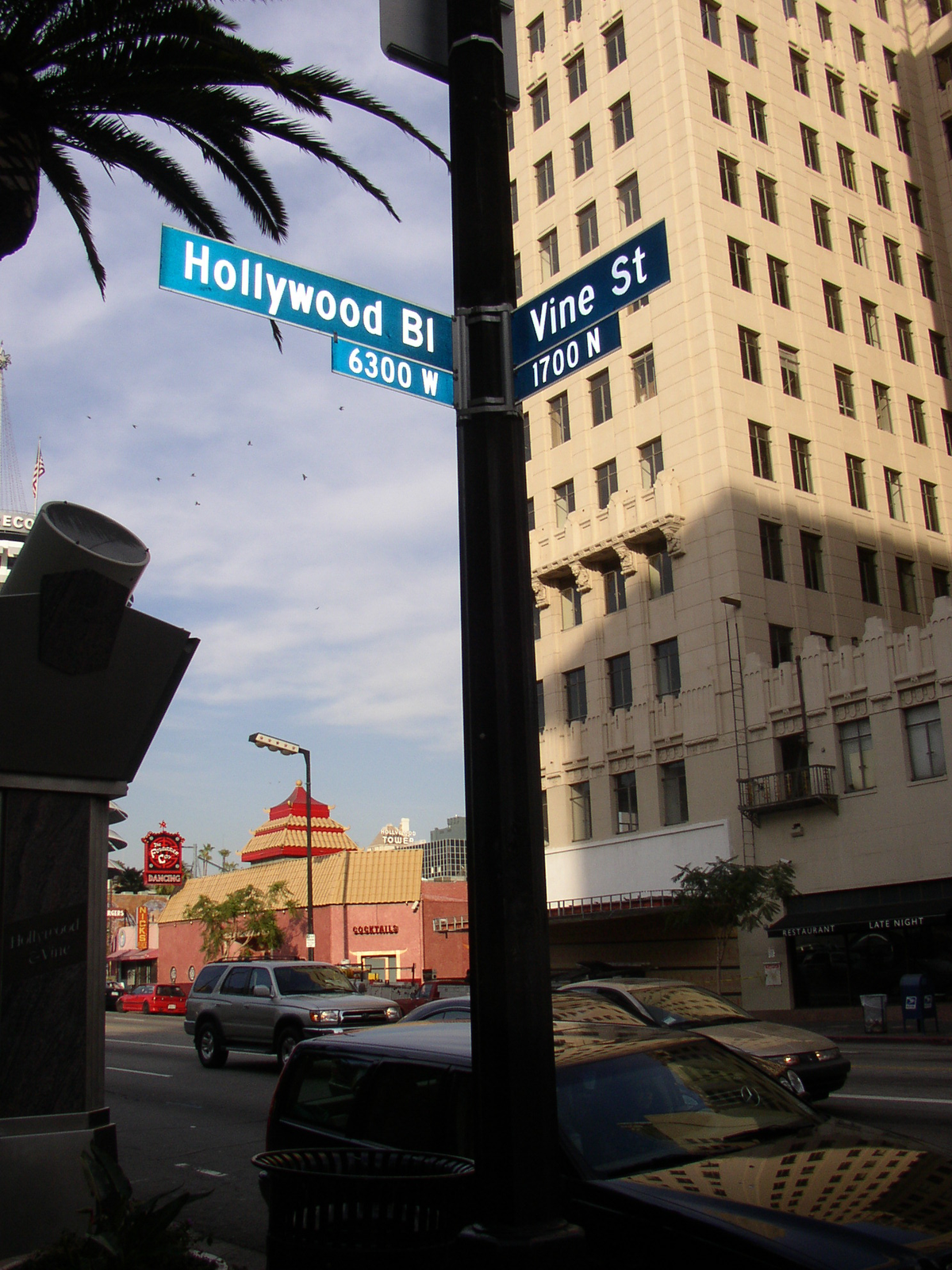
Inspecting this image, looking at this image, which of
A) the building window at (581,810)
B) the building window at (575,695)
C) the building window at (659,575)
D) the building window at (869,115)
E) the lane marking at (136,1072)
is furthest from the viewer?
the building window at (869,115)

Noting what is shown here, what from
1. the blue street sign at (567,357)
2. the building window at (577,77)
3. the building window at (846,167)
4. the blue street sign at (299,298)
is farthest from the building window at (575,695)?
the blue street sign at (299,298)

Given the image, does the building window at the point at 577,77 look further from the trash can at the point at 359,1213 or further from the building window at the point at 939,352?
the trash can at the point at 359,1213

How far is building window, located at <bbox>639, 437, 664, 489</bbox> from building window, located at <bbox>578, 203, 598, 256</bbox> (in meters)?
8.64

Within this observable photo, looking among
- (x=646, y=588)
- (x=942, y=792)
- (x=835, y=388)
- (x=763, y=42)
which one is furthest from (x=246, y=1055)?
(x=763, y=42)

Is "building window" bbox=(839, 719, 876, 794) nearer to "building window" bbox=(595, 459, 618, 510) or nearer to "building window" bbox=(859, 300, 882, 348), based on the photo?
"building window" bbox=(595, 459, 618, 510)

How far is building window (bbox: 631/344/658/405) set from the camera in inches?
1551

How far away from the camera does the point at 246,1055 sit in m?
23.4

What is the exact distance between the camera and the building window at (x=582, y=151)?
4397 centimetres

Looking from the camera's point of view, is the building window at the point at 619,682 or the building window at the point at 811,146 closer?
the building window at the point at 619,682

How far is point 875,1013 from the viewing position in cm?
2528

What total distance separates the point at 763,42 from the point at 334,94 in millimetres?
40095

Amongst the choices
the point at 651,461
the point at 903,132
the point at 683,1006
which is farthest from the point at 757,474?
the point at 683,1006

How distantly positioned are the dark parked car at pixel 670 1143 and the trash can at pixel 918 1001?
21.3 metres

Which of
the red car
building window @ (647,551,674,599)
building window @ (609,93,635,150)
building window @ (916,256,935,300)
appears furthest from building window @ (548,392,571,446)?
the red car
